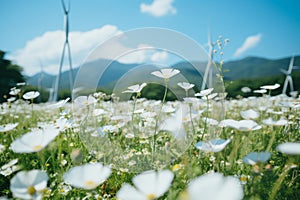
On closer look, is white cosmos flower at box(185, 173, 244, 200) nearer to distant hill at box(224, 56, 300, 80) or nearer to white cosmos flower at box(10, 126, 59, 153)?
white cosmos flower at box(10, 126, 59, 153)

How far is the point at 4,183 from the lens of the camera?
2.05m

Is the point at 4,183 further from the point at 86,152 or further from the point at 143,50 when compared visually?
the point at 143,50

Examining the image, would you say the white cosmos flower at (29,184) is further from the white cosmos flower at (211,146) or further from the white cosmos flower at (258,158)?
the white cosmos flower at (258,158)

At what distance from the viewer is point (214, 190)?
0.71 m

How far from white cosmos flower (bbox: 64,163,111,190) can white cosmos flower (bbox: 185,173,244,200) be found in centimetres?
35

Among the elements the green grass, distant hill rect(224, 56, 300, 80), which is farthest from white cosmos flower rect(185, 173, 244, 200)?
distant hill rect(224, 56, 300, 80)

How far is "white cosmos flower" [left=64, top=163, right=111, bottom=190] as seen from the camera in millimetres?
944

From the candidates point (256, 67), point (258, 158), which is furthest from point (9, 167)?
point (256, 67)

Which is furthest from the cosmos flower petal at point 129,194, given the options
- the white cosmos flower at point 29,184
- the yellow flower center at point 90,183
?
the white cosmos flower at point 29,184

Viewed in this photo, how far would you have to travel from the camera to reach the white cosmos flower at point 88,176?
37.2 inches

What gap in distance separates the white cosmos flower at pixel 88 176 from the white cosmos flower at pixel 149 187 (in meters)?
0.10

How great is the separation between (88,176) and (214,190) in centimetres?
46

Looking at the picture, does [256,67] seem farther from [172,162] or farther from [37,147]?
[37,147]

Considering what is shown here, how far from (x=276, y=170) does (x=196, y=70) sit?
3.14 ft
